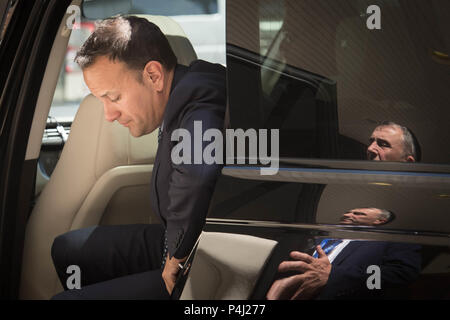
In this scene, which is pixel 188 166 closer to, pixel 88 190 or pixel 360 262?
pixel 360 262

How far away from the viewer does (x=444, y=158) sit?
1145 millimetres

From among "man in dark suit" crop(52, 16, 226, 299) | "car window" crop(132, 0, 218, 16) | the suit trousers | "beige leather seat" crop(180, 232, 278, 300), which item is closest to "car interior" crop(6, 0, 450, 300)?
"beige leather seat" crop(180, 232, 278, 300)

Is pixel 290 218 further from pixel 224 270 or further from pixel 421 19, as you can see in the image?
pixel 421 19

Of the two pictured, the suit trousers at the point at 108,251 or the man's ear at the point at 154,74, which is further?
the suit trousers at the point at 108,251

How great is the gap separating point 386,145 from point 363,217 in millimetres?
153

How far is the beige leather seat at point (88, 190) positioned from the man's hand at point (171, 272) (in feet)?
2.03

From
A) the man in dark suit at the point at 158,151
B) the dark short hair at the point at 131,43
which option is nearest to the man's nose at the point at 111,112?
the man in dark suit at the point at 158,151

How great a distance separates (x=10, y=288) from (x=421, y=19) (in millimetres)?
1528

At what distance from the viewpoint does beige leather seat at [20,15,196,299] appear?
2.10 meters

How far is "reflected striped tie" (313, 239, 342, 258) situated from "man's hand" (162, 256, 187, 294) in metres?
0.40

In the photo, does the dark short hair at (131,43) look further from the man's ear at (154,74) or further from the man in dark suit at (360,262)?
the man in dark suit at (360,262)

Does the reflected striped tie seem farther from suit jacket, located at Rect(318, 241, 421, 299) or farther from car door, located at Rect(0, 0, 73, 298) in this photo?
car door, located at Rect(0, 0, 73, 298)

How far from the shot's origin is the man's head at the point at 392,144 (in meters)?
1.17

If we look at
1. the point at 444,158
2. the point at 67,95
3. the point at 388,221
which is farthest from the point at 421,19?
the point at 67,95
